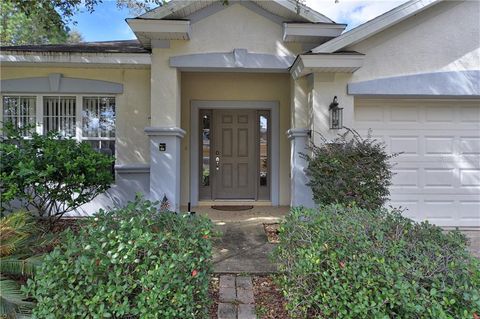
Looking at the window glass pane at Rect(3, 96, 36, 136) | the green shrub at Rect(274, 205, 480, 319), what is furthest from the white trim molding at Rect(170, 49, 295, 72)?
the green shrub at Rect(274, 205, 480, 319)

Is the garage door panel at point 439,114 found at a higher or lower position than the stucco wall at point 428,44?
lower

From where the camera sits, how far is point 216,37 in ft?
20.1

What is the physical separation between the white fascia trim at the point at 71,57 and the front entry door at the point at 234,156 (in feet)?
8.31

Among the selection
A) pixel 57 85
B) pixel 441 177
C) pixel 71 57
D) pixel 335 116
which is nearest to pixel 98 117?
pixel 57 85

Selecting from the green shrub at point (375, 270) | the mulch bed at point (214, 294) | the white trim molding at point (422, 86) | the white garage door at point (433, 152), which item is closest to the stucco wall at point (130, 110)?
the mulch bed at point (214, 294)

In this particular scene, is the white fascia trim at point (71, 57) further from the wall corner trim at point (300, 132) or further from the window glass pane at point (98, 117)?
the wall corner trim at point (300, 132)

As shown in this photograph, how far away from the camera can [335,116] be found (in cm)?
557

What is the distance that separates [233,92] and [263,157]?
1819mm

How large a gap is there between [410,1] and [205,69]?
12.5 feet

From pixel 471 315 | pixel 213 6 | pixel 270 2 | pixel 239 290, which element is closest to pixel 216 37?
pixel 213 6

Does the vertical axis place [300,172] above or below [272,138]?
below

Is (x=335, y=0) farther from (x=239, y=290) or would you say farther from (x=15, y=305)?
(x=15, y=305)

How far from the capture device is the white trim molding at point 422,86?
5.62m

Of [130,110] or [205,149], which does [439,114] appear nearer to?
[205,149]
